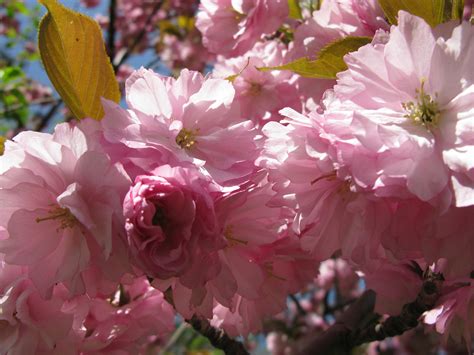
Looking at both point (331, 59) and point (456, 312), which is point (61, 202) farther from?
point (456, 312)

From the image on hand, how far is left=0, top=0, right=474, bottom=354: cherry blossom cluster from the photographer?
0.88 meters

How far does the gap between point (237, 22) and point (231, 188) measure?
3.62ft

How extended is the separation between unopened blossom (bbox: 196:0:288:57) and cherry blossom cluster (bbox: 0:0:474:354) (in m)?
0.75

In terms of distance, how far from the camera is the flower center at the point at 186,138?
3.46 feet

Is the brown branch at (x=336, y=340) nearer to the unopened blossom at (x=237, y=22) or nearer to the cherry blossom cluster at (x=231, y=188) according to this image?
the cherry blossom cluster at (x=231, y=188)

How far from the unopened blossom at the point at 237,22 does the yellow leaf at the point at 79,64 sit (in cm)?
74

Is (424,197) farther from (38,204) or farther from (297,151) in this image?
(38,204)

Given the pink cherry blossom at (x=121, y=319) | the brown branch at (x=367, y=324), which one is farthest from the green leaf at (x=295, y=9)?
the pink cherry blossom at (x=121, y=319)

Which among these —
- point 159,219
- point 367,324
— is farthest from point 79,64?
point 367,324

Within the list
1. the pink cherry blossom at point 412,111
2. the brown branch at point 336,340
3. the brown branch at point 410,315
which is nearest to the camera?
the pink cherry blossom at point 412,111

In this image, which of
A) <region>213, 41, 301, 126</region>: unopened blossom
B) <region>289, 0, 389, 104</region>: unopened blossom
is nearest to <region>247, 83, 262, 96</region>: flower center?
<region>213, 41, 301, 126</region>: unopened blossom

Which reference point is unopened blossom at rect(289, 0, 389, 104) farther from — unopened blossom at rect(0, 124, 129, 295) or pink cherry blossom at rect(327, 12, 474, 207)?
unopened blossom at rect(0, 124, 129, 295)

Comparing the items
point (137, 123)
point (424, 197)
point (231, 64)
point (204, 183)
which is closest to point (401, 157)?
point (424, 197)

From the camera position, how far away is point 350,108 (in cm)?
93
